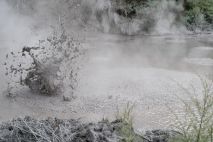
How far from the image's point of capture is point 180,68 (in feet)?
43.1

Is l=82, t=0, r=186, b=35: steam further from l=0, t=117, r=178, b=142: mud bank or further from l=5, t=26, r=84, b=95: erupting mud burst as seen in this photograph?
l=0, t=117, r=178, b=142: mud bank

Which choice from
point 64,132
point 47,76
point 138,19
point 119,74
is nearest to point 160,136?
point 64,132

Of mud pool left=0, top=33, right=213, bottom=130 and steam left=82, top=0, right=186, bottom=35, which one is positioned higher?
steam left=82, top=0, right=186, bottom=35

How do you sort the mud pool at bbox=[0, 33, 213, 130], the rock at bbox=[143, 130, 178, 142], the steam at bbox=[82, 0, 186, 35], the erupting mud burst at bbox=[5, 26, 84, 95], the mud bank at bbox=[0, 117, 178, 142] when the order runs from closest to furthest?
the mud bank at bbox=[0, 117, 178, 142] < the rock at bbox=[143, 130, 178, 142] < the mud pool at bbox=[0, 33, 213, 130] < the erupting mud burst at bbox=[5, 26, 84, 95] < the steam at bbox=[82, 0, 186, 35]

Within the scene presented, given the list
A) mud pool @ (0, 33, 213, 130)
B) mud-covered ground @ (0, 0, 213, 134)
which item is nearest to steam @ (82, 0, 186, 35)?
mud-covered ground @ (0, 0, 213, 134)

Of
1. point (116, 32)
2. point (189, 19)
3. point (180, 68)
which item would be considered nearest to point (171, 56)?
point (180, 68)

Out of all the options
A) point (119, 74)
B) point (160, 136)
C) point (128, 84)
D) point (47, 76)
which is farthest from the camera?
point (119, 74)

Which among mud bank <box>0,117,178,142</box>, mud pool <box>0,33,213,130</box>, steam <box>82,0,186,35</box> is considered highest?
steam <box>82,0,186,35</box>

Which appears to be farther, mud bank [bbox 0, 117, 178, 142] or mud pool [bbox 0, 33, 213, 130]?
mud pool [bbox 0, 33, 213, 130]

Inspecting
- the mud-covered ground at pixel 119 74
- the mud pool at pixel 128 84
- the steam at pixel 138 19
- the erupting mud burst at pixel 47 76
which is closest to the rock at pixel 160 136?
the mud-covered ground at pixel 119 74

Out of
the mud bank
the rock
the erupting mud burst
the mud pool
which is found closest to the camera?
the mud bank

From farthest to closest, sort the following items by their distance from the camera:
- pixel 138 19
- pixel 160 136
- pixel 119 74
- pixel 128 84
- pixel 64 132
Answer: pixel 138 19 → pixel 119 74 → pixel 128 84 → pixel 160 136 → pixel 64 132

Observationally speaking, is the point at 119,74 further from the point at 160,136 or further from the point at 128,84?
the point at 160,136

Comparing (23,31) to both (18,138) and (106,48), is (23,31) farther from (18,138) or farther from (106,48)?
(18,138)
